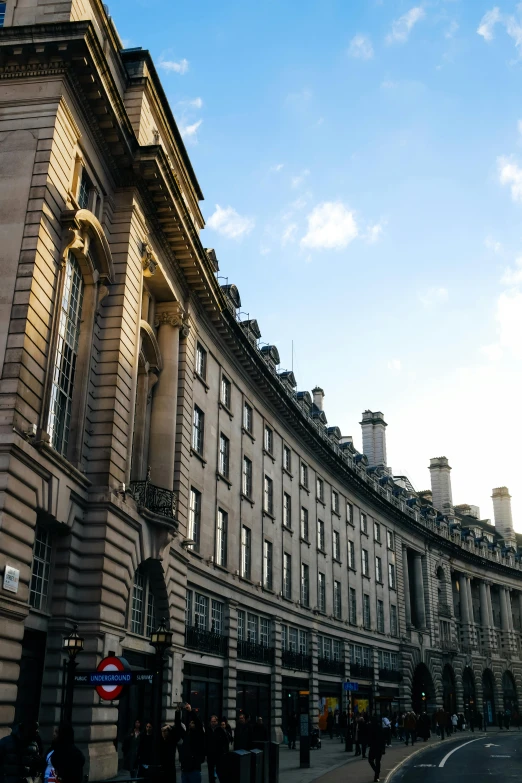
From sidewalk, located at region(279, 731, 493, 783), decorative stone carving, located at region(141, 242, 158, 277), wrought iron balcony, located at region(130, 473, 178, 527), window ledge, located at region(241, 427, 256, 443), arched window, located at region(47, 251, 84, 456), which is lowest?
sidewalk, located at region(279, 731, 493, 783)

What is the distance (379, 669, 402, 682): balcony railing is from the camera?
59.6 meters

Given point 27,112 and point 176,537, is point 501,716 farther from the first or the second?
point 27,112

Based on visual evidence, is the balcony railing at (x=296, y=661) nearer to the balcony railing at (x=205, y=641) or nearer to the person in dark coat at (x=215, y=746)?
the balcony railing at (x=205, y=641)

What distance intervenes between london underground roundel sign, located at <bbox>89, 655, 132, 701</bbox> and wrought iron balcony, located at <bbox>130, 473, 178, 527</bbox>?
10.0 meters

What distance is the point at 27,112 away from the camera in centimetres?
2042

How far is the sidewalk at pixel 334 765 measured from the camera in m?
23.2

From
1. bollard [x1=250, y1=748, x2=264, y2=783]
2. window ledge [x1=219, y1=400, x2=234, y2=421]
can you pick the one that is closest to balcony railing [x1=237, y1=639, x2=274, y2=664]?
window ledge [x1=219, y1=400, x2=234, y2=421]

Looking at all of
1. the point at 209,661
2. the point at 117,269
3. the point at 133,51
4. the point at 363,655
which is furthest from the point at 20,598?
the point at 363,655

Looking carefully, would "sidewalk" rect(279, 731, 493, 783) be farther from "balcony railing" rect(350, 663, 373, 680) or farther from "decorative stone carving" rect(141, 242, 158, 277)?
"decorative stone carving" rect(141, 242, 158, 277)

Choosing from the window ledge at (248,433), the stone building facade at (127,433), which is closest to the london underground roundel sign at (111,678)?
the stone building facade at (127,433)

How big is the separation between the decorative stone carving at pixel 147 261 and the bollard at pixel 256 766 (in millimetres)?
15236

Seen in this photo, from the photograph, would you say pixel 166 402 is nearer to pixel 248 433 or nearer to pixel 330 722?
pixel 248 433

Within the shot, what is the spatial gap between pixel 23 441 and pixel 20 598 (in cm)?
336

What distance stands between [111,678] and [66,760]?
2425 millimetres
